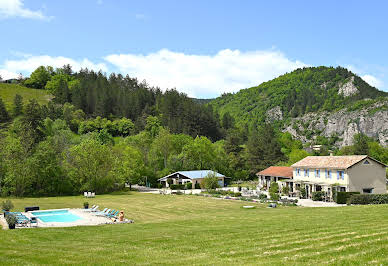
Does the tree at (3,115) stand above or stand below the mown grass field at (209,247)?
above

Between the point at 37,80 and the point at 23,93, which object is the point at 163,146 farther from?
the point at 37,80

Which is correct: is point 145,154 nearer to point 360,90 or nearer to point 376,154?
point 376,154

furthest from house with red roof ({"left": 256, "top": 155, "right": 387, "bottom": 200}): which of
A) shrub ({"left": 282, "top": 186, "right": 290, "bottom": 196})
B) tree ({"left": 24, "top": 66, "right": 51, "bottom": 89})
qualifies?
tree ({"left": 24, "top": 66, "right": 51, "bottom": 89})

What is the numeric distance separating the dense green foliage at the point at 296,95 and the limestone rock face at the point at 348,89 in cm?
158

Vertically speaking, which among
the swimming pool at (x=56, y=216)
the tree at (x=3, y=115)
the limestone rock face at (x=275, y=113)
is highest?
the limestone rock face at (x=275, y=113)

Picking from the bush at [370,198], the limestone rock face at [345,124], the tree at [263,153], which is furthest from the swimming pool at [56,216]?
the limestone rock face at [345,124]

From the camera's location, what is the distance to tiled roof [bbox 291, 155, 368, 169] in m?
39.1

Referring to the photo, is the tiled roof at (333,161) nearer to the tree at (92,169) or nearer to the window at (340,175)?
the window at (340,175)

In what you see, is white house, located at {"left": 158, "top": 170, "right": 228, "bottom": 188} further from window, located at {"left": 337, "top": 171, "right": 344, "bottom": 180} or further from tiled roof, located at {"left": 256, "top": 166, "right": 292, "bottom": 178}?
window, located at {"left": 337, "top": 171, "right": 344, "bottom": 180}

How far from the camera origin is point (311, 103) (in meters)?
149

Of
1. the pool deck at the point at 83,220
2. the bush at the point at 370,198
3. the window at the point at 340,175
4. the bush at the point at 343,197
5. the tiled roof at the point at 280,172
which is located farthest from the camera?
the tiled roof at the point at 280,172

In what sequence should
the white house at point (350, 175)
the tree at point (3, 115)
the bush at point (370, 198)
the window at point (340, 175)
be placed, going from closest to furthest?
the bush at point (370, 198)
the white house at point (350, 175)
the window at point (340, 175)
the tree at point (3, 115)

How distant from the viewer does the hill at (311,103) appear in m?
130

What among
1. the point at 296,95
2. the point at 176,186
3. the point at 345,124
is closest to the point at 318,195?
the point at 176,186
